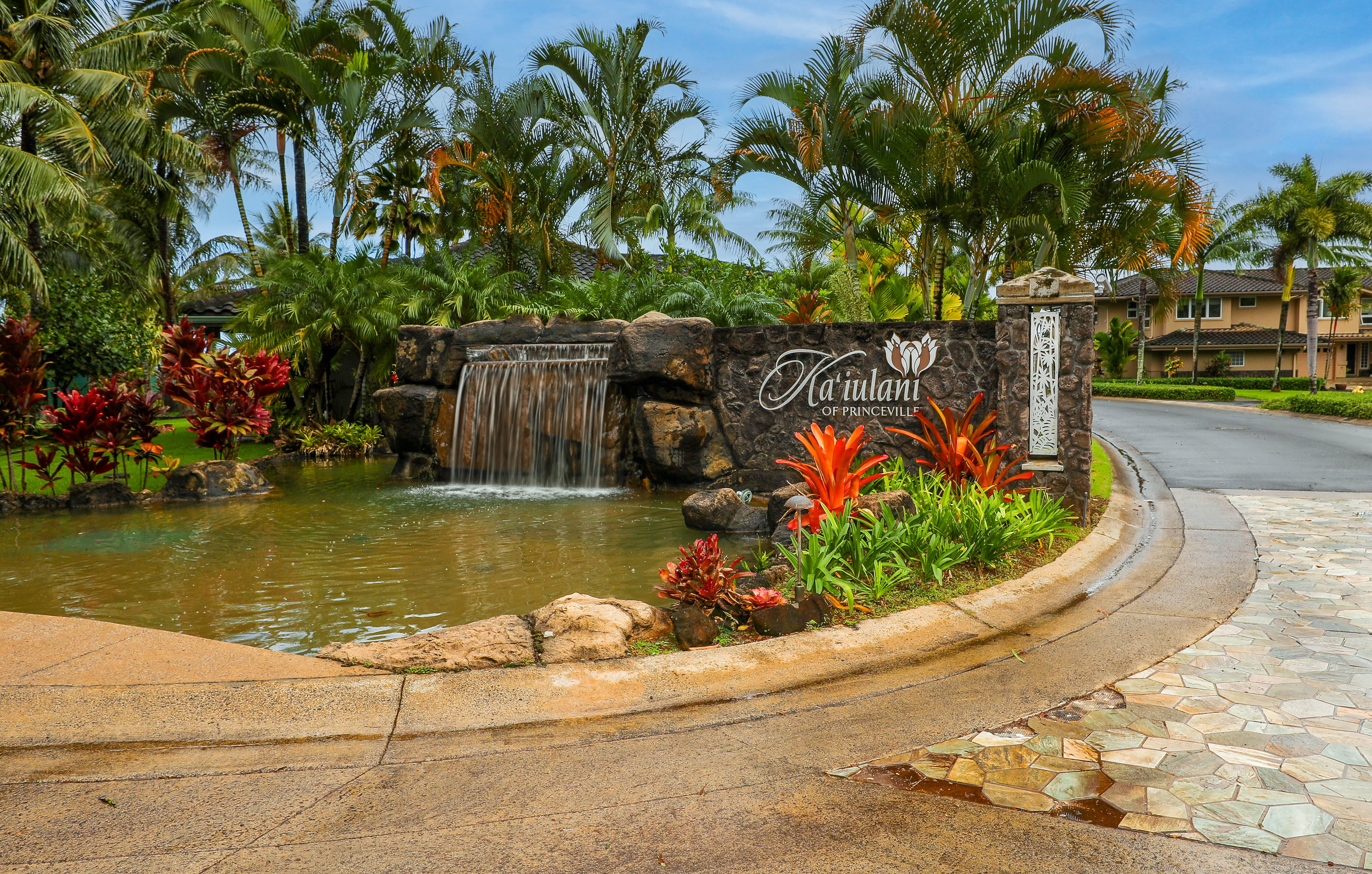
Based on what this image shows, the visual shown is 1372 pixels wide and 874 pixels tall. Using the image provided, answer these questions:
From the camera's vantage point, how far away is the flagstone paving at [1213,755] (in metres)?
2.87

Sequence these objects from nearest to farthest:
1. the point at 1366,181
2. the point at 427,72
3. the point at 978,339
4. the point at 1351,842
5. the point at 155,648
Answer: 1. the point at 1351,842
2. the point at 155,648
3. the point at 978,339
4. the point at 427,72
5. the point at 1366,181

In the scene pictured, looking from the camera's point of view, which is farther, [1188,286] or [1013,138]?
[1188,286]

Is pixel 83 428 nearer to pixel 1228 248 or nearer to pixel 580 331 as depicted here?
pixel 580 331

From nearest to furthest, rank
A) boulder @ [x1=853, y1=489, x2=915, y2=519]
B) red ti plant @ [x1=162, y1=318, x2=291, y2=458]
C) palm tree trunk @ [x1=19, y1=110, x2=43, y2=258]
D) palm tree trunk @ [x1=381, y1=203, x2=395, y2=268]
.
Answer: boulder @ [x1=853, y1=489, x2=915, y2=519] < red ti plant @ [x1=162, y1=318, x2=291, y2=458] < palm tree trunk @ [x1=19, y1=110, x2=43, y2=258] < palm tree trunk @ [x1=381, y1=203, x2=395, y2=268]

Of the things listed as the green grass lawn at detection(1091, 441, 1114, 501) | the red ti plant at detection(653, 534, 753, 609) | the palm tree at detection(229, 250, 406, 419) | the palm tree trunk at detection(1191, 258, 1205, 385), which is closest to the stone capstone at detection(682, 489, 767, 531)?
the green grass lawn at detection(1091, 441, 1114, 501)

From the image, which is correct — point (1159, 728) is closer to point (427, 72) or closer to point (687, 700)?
point (687, 700)

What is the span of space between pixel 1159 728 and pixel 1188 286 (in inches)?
2200

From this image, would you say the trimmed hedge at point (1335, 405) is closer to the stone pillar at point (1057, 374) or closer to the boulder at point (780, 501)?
the stone pillar at point (1057, 374)

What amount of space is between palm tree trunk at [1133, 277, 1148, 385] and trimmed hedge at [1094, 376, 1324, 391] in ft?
1.60

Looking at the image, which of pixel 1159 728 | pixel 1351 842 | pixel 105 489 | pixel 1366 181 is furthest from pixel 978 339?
pixel 1366 181

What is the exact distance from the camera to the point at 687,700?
384 cm

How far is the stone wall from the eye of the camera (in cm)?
1048

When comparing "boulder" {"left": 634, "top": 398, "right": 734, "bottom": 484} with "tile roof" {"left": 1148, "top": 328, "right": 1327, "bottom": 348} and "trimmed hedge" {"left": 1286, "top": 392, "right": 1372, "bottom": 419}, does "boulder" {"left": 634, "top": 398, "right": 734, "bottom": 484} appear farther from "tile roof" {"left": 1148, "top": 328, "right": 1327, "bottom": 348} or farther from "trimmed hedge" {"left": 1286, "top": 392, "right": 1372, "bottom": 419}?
"tile roof" {"left": 1148, "top": 328, "right": 1327, "bottom": 348}

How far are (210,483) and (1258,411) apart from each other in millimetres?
28633
